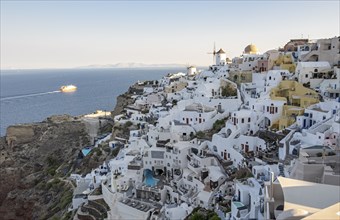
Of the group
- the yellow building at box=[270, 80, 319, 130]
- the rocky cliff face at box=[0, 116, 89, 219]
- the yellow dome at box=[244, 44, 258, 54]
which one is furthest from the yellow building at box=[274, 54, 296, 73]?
the rocky cliff face at box=[0, 116, 89, 219]

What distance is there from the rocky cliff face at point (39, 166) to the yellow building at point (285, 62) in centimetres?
2709

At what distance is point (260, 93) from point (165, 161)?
11836 mm

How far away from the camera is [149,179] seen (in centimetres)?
2716

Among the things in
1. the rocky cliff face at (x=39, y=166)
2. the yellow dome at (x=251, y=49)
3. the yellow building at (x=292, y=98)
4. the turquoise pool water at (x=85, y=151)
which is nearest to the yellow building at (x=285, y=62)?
the yellow building at (x=292, y=98)

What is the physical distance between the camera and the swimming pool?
2646cm

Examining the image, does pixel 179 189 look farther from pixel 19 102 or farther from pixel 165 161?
pixel 19 102

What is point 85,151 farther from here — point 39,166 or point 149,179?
point 149,179

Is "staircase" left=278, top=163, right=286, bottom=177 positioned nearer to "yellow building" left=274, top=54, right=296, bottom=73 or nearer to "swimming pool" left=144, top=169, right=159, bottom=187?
"swimming pool" left=144, top=169, right=159, bottom=187

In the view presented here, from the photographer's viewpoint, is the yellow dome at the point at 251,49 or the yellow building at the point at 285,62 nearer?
the yellow building at the point at 285,62

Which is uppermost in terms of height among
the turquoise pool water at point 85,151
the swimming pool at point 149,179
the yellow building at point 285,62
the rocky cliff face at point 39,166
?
the yellow building at point 285,62

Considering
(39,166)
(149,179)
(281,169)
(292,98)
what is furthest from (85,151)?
(281,169)

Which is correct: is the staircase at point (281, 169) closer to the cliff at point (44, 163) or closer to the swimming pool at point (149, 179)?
the swimming pool at point (149, 179)

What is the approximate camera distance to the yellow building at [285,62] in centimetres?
3665

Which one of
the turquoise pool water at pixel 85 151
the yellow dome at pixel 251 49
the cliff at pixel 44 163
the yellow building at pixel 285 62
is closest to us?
the cliff at pixel 44 163
